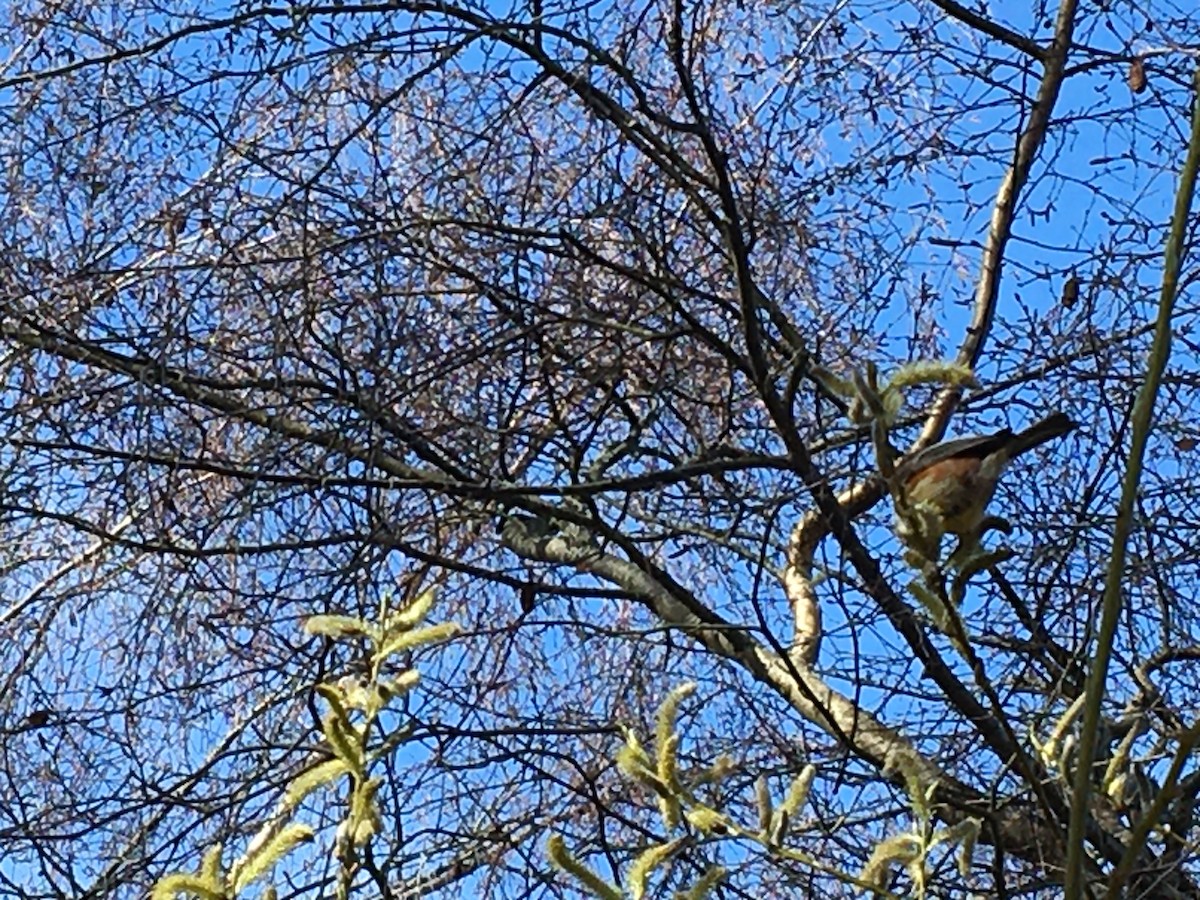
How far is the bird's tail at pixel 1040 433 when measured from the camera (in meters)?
3.09

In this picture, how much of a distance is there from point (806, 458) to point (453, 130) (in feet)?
3.22

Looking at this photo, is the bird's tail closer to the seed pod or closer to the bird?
the bird

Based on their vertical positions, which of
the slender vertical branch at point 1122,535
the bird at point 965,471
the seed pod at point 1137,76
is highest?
the seed pod at point 1137,76

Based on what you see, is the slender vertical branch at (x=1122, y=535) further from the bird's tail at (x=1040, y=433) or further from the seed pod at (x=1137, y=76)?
the seed pod at (x=1137, y=76)

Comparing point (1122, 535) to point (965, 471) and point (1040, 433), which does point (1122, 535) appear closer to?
point (965, 471)

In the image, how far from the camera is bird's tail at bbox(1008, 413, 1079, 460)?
3.09 meters

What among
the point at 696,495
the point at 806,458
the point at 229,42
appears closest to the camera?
the point at 806,458

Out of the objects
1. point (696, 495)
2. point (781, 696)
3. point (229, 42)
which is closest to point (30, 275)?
point (229, 42)

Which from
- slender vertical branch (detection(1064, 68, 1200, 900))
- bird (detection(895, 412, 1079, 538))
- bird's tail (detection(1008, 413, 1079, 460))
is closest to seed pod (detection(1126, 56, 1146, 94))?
bird (detection(895, 412, 1079, 538))

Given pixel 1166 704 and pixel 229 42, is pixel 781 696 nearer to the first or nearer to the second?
pixel 1166 704

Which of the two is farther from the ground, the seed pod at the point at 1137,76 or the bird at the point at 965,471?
the seed pod at the point at 1137,76

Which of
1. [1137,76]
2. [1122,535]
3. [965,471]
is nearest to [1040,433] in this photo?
[965,471]

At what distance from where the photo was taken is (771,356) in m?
3.88

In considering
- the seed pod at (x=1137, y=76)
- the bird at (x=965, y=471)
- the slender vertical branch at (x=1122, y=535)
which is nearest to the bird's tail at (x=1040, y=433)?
the bird at (x=965, y=471)
